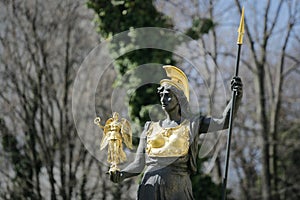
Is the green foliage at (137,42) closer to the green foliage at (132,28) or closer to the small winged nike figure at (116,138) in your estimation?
the green foliage at (132,28)

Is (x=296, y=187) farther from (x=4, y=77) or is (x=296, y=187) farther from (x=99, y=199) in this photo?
(x=4, y=77)

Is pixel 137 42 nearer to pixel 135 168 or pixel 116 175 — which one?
pixel 135 168

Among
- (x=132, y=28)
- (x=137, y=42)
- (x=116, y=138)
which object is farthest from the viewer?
(x=137, y=42)

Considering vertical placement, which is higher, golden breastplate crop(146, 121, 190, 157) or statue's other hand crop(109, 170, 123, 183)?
golden breastplate crop(146, 121, 190, 157)

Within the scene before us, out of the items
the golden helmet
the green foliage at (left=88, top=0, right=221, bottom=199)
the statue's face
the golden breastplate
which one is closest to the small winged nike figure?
the golden breastplate

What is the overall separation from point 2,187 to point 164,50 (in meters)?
4.86

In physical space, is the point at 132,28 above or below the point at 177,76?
above

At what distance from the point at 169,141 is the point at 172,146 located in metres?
0.07

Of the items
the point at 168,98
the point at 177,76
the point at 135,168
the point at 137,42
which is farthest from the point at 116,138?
the point at 137,42

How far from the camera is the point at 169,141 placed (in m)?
7.35

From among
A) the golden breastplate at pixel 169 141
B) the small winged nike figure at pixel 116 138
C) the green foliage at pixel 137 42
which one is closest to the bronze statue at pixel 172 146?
the golden breastplate at pixel 169 141

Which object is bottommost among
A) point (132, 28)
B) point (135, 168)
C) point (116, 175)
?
point (116, 175)

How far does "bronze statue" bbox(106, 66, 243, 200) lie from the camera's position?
723 cm

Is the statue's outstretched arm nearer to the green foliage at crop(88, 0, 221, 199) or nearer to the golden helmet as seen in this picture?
the golden helmet
